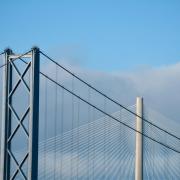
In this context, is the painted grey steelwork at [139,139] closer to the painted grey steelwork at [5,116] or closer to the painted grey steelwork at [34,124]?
the painted grey steelwork at [5,116]

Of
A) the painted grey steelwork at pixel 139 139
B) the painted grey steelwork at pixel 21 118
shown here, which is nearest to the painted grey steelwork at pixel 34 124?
the painted grey steelwork at pixel 21 118

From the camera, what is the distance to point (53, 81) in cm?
2400

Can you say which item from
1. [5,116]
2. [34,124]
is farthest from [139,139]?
[34,124]

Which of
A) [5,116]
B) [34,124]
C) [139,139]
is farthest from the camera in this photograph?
[139,139]

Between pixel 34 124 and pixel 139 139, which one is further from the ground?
pixel 139 139

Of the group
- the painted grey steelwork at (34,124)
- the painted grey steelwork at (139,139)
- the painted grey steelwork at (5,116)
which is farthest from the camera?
the painted grey steelwork at (139,139)

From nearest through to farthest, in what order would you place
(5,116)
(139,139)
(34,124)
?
(34,124) < (5,116) < (139,139)

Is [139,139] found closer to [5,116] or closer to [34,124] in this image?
[5,116]

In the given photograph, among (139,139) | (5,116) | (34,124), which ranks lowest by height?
(34,124)

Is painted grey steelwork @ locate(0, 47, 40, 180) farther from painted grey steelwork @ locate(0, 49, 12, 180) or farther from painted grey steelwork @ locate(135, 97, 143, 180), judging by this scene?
painted grey steelwork @ locate(135, 97, 143, 180)

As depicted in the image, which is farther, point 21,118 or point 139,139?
point 139,139

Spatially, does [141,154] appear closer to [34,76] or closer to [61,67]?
[61,67]

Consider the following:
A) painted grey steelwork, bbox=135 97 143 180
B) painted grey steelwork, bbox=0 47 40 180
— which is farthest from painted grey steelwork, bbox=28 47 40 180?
painted grey steelwork, bbox=135 97 143 180

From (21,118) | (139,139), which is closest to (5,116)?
Result: (21,118)
